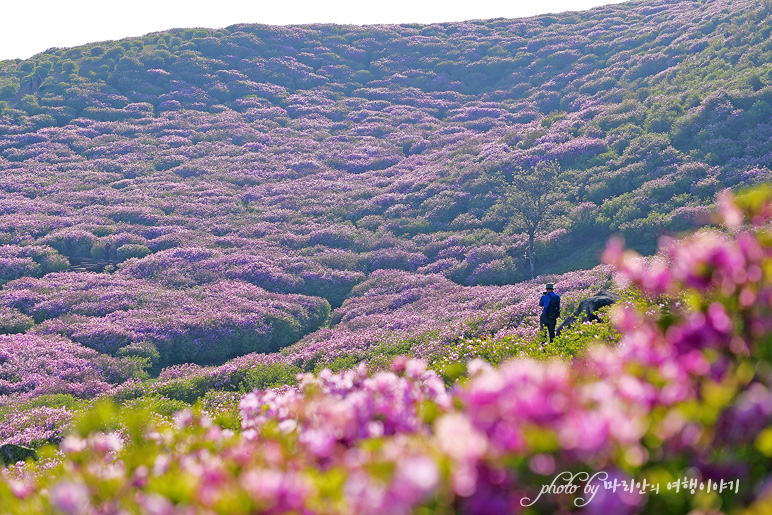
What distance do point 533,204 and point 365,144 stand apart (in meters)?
23.1

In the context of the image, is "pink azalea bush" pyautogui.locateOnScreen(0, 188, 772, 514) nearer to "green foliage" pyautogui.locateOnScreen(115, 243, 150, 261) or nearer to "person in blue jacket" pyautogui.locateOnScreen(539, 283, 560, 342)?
"person in blue jacket" pyautogui.locateOnScreen(539, 283, 560, 342)

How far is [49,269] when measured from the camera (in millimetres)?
26141

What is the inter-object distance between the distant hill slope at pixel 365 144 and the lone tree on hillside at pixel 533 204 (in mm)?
739

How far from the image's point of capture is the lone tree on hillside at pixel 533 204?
26.0 metres

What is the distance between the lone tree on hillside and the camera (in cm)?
2602

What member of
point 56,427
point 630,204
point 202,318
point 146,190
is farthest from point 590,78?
point 56,427

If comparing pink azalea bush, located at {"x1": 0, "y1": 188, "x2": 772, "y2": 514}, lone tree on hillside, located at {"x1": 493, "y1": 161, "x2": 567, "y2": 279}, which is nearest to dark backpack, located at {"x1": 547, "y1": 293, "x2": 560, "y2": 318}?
pink azalea bush, located at {"x1": 0, "y1": 188, "x2": 772, "y2": 514}

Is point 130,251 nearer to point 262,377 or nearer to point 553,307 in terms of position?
point 262,377

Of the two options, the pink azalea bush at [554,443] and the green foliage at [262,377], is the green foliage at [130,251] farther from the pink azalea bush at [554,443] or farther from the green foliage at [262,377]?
the pink azalea bush at [554,443]

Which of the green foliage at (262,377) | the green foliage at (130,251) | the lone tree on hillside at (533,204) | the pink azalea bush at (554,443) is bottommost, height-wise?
the green foliage at (262,377)

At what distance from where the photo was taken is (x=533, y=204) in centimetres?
2633

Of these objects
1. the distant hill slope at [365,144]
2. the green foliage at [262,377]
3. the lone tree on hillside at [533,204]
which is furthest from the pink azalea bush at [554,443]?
the lone tree on hillside at [533,204]

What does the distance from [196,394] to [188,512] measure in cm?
1477

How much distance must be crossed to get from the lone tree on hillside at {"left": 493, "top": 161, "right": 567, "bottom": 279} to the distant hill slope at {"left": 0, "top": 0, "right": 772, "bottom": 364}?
74cm
